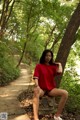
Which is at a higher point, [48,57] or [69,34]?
[69,34]

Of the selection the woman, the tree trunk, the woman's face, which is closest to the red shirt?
the woman

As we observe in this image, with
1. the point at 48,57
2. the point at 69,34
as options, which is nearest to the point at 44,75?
the point at 48,57

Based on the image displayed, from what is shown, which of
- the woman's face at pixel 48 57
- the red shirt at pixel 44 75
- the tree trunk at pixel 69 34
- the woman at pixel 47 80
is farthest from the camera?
the tree trunk at pixel 69 34

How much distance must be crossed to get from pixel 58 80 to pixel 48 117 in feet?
5.80

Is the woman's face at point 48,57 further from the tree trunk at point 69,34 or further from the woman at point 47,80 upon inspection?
the tree trunk at point 69,34

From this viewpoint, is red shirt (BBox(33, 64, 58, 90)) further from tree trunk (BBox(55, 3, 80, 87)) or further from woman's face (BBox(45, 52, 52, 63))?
tree trunk (BBox(55, 3, 80, 87))

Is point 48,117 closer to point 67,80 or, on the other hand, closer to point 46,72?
point 46,72

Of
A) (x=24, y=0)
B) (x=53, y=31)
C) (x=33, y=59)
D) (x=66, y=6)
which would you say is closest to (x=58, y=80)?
(x=66, y=6)

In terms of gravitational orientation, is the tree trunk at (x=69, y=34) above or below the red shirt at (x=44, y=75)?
above

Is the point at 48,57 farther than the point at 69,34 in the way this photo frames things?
No

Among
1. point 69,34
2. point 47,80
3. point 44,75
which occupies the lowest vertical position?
point 47,80

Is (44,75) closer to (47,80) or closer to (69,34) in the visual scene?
(47,80)

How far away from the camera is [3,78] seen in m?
13.7

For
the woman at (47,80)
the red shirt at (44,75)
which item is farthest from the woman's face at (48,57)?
the red shirt at (44,75)
